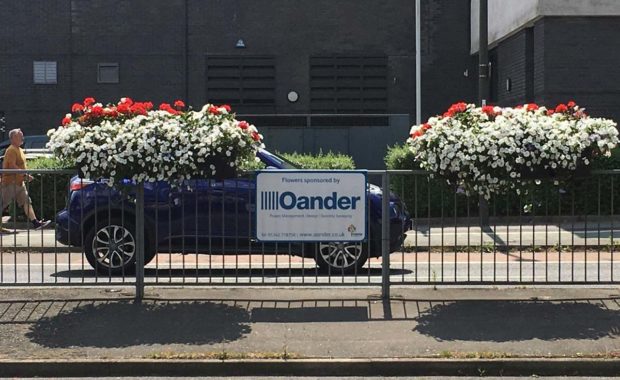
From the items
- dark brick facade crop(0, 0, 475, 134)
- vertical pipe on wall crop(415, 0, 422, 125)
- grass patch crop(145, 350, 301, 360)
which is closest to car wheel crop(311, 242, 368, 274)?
grass patch crop(145, 350, 301, 360)

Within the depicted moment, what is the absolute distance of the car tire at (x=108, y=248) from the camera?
9938mm

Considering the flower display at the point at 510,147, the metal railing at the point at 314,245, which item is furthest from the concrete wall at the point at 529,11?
the flower display at the point at 510,147

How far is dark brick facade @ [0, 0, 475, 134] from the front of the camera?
2638 cm

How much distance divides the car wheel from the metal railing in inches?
0.7

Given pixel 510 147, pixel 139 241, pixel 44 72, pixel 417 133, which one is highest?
pixel 44 72

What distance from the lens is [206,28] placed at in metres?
26.6

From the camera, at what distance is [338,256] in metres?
9.76

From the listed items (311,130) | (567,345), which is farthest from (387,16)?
(567,345)

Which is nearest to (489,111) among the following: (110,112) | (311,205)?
(311,205)

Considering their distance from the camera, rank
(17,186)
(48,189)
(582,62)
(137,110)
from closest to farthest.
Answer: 1. (137,110)
2. (17,186)
3. (48,189)
4. (582,62)

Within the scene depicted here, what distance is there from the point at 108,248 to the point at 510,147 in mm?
4788

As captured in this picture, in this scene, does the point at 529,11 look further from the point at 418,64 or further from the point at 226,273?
the point at 226,273

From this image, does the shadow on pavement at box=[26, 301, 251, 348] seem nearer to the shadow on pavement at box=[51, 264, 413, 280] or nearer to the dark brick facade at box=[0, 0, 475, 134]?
the shadow on pavement at box=[51, 264, 413, 280]

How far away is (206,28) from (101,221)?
56.9 ft
